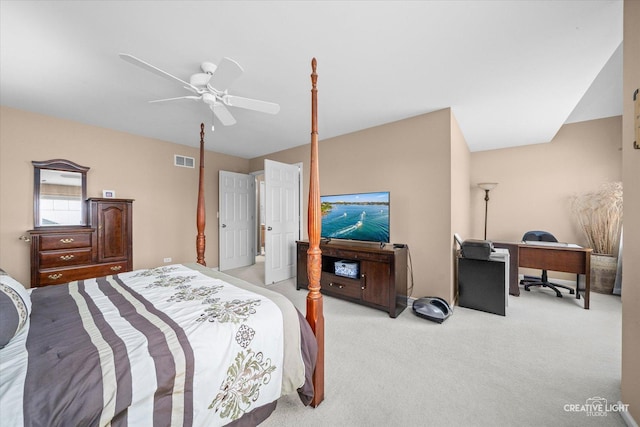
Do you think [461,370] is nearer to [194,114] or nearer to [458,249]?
[458,249]

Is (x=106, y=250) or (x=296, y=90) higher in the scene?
(x=296, y=90)

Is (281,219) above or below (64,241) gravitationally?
above

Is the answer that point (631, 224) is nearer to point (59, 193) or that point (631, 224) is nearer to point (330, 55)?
point (330, 55)

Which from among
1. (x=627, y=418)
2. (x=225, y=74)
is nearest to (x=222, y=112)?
(x=225, y=74)

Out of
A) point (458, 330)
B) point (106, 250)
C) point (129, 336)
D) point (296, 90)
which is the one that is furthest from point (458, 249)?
point (106, 250)

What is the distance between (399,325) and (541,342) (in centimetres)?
124

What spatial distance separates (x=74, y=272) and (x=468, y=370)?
428 centimetres

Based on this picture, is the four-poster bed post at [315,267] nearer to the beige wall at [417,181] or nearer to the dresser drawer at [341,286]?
the dresser drawer at [341,286]

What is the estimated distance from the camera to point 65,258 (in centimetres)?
283

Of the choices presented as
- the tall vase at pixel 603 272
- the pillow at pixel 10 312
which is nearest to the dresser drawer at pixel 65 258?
the pillow at pixel 10 312

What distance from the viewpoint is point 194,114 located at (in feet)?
9.93

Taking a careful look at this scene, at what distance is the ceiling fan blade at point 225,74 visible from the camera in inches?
60.2

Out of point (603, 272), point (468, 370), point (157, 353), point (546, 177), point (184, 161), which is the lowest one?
point (468, 370)

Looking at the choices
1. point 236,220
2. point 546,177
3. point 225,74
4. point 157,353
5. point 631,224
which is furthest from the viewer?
point 236,220
